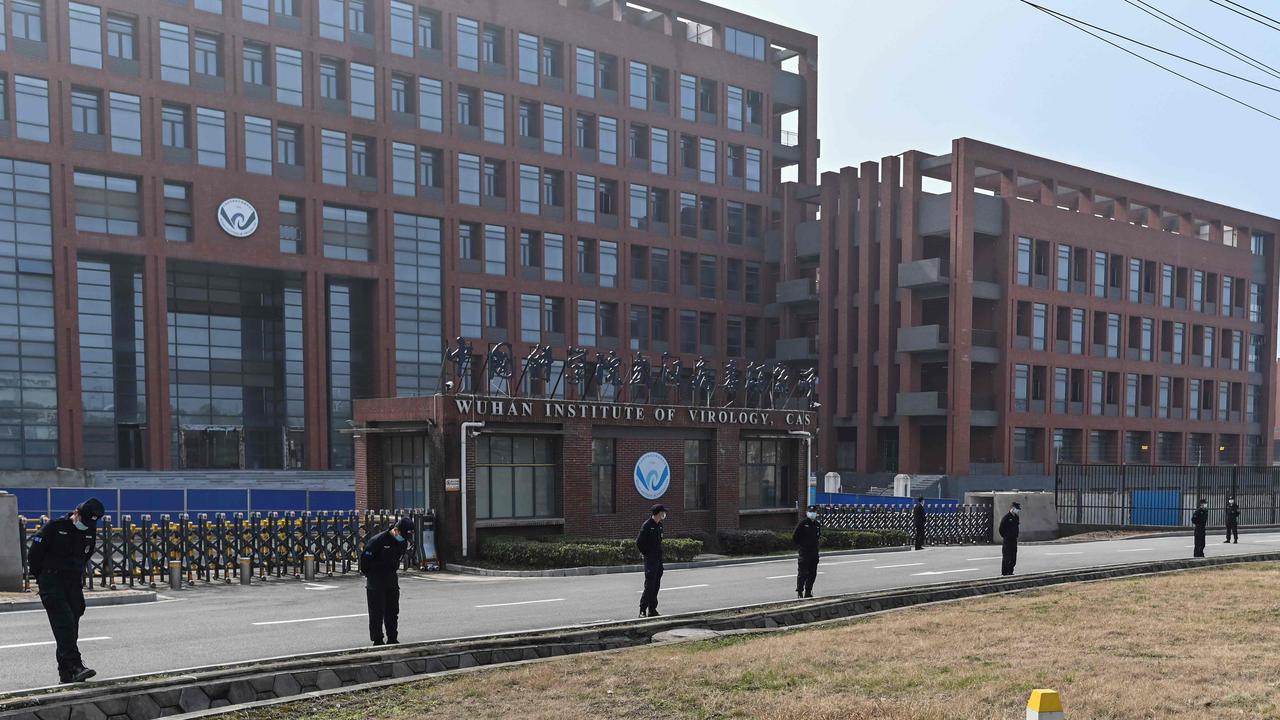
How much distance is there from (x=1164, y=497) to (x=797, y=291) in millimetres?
32337

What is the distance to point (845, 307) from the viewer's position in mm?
68500

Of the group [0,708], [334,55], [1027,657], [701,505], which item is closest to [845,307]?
[334,55]

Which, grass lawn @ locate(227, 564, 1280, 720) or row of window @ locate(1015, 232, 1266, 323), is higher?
row of window @ locate(1015, 232, 1266, 323)

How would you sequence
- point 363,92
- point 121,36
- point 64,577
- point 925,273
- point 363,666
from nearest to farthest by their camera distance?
point 64,577
point 363,666
point 121,36
point 363,92
point 925,273

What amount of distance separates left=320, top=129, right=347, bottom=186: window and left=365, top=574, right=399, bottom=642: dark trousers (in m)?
44.7

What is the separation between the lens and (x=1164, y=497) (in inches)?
1671

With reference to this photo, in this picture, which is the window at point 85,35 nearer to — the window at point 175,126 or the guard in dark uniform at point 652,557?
the window at point 175,126

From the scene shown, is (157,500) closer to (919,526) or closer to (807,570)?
(919,526)

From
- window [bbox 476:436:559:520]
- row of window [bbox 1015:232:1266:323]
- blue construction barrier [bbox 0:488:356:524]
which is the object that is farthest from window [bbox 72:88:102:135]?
row of window [bbox 1015:232:1266:323]

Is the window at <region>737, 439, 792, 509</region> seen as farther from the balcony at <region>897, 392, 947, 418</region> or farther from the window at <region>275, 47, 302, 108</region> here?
the window at <region>275, 47, 302, 108</region>

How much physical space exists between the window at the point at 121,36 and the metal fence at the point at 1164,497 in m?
43.6

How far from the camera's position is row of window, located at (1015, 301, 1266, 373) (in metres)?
66.4

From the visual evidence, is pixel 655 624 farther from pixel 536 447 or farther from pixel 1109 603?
pixel 536 447

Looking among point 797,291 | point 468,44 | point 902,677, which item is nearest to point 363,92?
point 468,44
